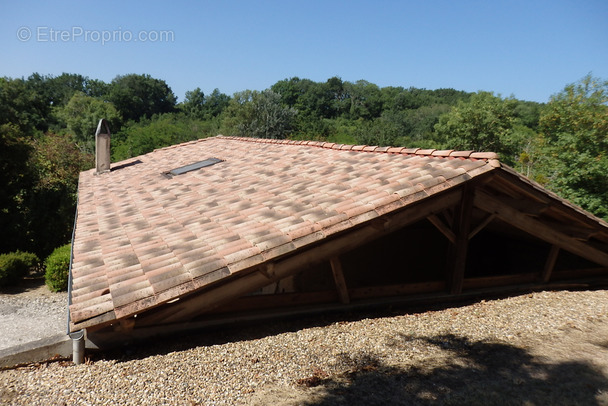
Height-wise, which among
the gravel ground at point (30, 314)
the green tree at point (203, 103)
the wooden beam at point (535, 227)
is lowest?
the gravel ground at point (30, 314)

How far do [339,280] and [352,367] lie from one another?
1.63 meters

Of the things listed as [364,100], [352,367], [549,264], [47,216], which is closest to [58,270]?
[47,216]

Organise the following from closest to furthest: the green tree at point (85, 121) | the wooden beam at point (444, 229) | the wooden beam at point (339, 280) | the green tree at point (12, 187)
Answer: the wooden beam at point (339, 280) → the wooden beam at point (444, 229) → the green tree at point (12, 187) → the green tree at point (85, 121)

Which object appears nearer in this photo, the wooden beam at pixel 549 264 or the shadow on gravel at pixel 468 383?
the shadow on gravel at pixel 468 383

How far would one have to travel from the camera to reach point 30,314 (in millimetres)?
10477

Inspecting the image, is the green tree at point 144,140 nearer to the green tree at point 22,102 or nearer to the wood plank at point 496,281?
the green tree at point 22,102

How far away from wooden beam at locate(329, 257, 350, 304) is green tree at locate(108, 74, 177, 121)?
69822mm

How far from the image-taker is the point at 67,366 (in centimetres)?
408

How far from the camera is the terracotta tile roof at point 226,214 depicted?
161 inches

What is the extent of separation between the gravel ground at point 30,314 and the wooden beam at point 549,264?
357 inches

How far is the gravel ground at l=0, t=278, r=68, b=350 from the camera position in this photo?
9000mm

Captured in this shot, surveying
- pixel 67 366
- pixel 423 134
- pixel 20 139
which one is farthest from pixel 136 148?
pixel 423 134

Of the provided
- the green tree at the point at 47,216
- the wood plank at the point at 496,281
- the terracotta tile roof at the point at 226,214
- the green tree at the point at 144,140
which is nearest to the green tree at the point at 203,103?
the green tree at the point at 144,140

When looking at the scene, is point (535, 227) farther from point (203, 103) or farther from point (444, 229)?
point (203, 103)
